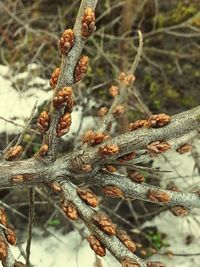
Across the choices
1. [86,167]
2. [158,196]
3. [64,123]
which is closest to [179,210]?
[158,196]

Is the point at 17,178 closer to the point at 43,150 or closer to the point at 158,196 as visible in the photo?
the point at 43,150

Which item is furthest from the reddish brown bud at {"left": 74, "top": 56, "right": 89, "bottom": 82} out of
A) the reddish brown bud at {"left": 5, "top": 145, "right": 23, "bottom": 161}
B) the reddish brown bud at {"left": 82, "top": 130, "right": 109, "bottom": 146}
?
the reddish brown bud at {"left": 5, "top": 145, "right": 23, "bottom": 161}

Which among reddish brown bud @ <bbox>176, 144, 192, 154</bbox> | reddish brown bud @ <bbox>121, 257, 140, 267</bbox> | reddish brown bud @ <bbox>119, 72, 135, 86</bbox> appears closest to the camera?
reddish brown bud @ <bbox>121, 257, 140, 267</bbox>

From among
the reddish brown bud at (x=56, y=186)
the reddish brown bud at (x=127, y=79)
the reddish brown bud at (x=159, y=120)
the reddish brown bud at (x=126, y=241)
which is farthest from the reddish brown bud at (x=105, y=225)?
the reddish brown bud at (x=127, y=79)

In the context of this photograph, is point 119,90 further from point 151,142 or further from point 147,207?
point 147,207

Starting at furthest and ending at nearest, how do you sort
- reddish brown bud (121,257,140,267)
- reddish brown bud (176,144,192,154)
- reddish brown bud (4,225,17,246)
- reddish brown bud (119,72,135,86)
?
reddish brown bud (119,72,135,86) < reddish brown bud (176,144,192,154) < reddish brown bud (4,225,17,246) < reddish brown bud (121,257,140,267)

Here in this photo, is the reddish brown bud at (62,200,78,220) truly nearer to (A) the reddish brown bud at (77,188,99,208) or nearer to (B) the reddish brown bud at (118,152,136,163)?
(A) the reddish brown bud at (77,188,99,208)

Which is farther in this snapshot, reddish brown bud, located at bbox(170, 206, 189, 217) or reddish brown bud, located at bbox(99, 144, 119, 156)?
reddish brown bud, located at bbox(170, 206, 189, 217)
